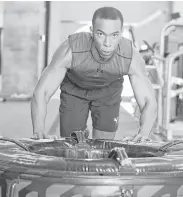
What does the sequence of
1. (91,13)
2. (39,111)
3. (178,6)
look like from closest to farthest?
(39,111)
(178,6)
(91,13)

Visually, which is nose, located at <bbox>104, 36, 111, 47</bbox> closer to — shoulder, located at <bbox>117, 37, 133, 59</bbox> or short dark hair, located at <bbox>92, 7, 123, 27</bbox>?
short dark hair, located at <bbox>92, 7, 123, 27</bbox>

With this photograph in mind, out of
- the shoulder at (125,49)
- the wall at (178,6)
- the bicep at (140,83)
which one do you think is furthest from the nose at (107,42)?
the wall at (178,6)

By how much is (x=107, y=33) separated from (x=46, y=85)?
1.44 feet

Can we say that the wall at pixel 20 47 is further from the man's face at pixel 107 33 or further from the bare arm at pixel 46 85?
the man's face at pixel 107 33

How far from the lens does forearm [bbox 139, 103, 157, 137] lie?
7.98ft

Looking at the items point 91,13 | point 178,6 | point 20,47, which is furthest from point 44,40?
point 178,6

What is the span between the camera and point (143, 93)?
251cm

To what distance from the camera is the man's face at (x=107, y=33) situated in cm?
216

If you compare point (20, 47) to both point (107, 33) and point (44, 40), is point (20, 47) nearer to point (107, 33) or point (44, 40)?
point (44, 40)

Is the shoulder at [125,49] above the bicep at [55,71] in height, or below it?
above

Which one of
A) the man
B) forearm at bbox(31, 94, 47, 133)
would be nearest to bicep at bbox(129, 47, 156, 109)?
the man

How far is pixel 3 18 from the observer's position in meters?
8.53

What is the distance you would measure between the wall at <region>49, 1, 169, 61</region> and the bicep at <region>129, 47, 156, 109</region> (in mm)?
6634

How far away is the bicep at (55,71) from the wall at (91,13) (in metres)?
6.69
